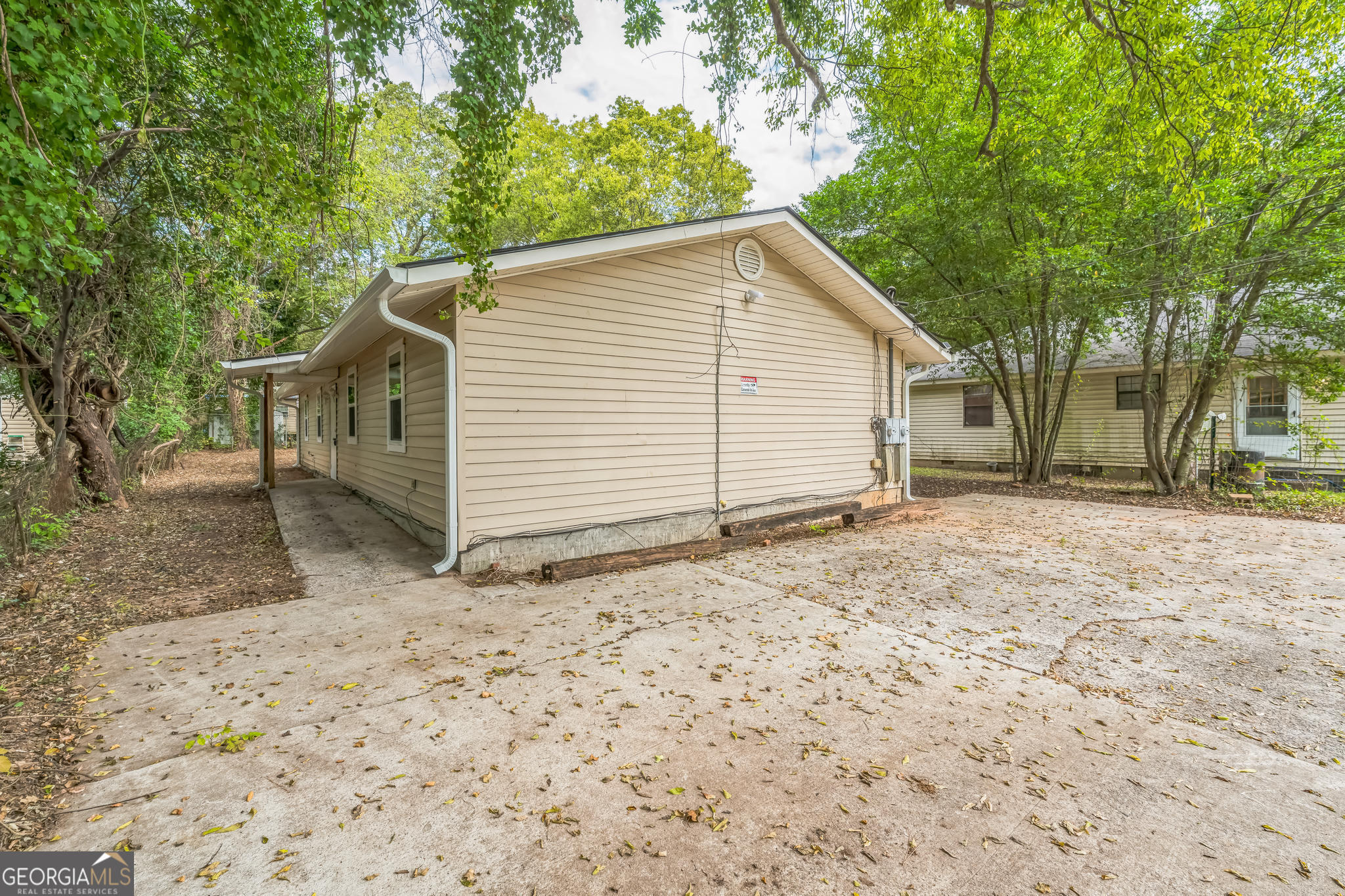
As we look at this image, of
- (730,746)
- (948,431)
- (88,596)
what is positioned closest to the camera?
(730,746)

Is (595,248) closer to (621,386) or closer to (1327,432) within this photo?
(621,386)

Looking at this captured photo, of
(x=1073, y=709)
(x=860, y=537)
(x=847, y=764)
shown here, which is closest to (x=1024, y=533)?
(x=860, y=537)

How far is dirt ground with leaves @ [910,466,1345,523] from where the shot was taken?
8992 mm

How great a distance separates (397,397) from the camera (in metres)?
7.14

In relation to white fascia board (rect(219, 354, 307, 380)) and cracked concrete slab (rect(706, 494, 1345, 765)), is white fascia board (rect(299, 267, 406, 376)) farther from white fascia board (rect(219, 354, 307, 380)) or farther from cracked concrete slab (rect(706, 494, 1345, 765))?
cracked concrete slab (rect(706, 494, 1345, 765))

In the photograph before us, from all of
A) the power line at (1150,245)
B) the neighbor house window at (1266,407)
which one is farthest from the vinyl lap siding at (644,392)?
the neighbor house window at (1266,407)

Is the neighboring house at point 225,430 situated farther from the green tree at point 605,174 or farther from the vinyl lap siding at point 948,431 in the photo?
the vinyl lap siding at point 948,431

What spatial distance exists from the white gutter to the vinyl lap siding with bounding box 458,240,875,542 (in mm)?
96

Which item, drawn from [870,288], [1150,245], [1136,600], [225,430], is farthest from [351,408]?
[225,430]

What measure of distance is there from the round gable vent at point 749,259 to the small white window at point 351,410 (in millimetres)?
6775

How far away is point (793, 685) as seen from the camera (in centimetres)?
317

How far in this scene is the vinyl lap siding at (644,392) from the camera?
5.49 metres

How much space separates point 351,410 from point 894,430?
31.9 feet

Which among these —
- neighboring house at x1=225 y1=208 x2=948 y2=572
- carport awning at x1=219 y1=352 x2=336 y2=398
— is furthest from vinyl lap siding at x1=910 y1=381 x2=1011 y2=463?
carport awning at x1=219 y1=352 x2=336 y2=398
